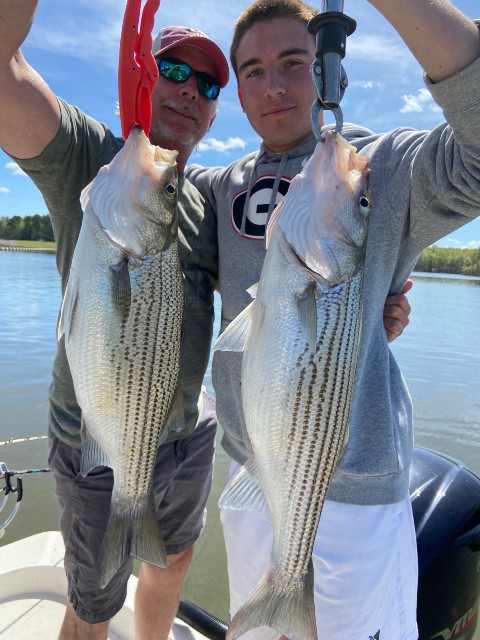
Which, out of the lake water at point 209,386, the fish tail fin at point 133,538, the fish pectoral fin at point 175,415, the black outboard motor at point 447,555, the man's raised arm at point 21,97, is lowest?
the lake water at point 209,386

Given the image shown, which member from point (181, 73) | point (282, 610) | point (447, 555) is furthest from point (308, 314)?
point (447, 555)

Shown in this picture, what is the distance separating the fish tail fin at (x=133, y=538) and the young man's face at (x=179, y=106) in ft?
6.80

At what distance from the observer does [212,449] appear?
11.3 feet

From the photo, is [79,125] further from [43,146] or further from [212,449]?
[212,449]

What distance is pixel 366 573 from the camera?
8.27 feet

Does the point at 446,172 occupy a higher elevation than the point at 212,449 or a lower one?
higher

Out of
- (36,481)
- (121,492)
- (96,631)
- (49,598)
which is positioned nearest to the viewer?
(121,492)

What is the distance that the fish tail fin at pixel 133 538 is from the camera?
2088mm

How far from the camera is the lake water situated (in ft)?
19.1

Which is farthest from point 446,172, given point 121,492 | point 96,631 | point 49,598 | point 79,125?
point 49,598

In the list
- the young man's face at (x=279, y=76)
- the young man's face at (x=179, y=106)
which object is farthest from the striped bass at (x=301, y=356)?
the young man's face at (x=179, y=106)

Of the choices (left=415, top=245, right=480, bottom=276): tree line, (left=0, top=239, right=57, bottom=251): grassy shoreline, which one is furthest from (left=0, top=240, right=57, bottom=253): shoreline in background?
(left=415, top=245, right=480, bottom=276): tree line

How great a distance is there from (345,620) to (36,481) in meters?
5.36

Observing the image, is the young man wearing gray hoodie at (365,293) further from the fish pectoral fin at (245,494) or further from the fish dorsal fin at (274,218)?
the fish dorsal fin at (274,218)
